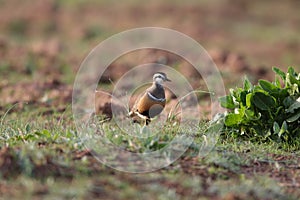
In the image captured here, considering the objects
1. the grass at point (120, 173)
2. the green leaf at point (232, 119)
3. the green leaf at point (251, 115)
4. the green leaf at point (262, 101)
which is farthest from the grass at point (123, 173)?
the green leaf at point (262, 101)

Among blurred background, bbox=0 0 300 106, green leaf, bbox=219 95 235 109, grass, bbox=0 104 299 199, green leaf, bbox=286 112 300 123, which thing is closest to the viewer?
grass, bbox=0 104 299 199

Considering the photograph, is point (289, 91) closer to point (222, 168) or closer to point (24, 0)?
point (222, 168)

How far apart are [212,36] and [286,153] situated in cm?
1326

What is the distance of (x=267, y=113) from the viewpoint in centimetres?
629

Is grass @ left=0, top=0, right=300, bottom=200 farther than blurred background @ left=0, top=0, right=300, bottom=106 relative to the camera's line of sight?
No

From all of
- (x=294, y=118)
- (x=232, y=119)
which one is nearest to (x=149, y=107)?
(x=232, y=119)

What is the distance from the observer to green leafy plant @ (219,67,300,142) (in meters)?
6.19

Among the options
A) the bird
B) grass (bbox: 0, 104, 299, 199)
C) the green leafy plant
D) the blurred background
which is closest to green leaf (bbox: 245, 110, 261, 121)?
the green leafy plant

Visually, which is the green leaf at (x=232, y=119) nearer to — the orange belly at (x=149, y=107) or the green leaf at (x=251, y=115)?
the green leaf at (x=251, y=115)

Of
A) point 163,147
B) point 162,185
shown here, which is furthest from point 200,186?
point 163,147

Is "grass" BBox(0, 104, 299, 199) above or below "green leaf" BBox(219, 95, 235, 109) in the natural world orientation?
below

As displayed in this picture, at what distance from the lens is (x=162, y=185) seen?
457cm

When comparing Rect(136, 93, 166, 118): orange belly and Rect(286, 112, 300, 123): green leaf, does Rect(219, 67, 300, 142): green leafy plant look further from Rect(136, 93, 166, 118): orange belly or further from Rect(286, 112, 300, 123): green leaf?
Rect(136, 93, 166, 118): orange belly

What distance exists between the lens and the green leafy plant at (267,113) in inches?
244
